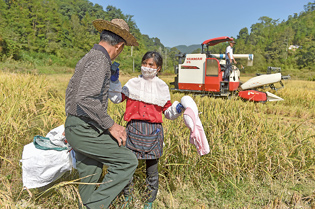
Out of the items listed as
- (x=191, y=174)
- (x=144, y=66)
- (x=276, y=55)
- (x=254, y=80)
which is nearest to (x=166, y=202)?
(x=191, y=174)

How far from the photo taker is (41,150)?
172 cm

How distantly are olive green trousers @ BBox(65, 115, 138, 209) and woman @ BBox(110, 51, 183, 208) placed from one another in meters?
0.33

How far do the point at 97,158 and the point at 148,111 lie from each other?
602mm

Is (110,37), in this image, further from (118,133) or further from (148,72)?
(118,133)

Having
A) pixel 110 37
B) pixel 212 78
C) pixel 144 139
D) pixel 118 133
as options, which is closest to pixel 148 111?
pixel 144 139

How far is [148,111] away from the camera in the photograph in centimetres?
188

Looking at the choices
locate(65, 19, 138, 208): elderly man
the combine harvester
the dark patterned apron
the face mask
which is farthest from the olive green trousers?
the combine harvester

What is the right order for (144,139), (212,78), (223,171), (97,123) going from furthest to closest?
(212,78) → (223,171) → (144,139) → (97,123)

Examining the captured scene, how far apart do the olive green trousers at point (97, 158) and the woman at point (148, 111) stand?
1.08 ft

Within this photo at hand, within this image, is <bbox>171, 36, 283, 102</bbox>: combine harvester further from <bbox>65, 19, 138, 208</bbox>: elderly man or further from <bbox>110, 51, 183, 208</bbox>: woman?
<bbox>65, 19, 138, 208</bbox>: elderly man

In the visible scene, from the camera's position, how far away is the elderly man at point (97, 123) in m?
1.31

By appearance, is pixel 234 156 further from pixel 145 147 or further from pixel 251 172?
pixel 145 147

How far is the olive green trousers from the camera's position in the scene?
1442 mm

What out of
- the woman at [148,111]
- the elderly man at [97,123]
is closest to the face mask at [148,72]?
the woman at [148,111]
